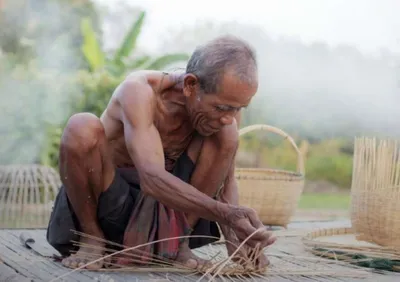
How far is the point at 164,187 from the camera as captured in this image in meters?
2.39

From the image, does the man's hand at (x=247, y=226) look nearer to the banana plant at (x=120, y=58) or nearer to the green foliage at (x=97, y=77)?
the green foliage at (x=97, y=77)

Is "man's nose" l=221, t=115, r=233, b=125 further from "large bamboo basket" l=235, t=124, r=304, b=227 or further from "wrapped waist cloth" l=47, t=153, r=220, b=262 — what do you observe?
"large bamboo basket" l=235, t=124, r=304, b=227

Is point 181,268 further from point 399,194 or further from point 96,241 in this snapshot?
point 399,194

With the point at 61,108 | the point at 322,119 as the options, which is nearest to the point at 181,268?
the point at 61,108

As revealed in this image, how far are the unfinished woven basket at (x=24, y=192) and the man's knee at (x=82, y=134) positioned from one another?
218cm

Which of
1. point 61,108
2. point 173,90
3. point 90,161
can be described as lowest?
point 61,108

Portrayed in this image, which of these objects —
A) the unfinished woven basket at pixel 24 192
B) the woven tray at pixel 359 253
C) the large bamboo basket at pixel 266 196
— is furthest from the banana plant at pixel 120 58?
the woven tray at pixel 359 253

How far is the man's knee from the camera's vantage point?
8.29 feet

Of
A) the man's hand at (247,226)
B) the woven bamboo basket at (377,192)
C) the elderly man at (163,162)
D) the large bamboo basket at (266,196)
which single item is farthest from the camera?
the large bamboo basket at (266,196)

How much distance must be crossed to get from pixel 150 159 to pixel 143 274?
1.43ft

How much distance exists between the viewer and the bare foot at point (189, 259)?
2627 millimetres

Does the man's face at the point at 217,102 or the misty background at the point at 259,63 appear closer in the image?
the man's face at the point at 217,102

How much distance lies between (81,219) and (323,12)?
10808mm

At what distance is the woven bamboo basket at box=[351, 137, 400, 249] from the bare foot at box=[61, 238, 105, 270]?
147cm
